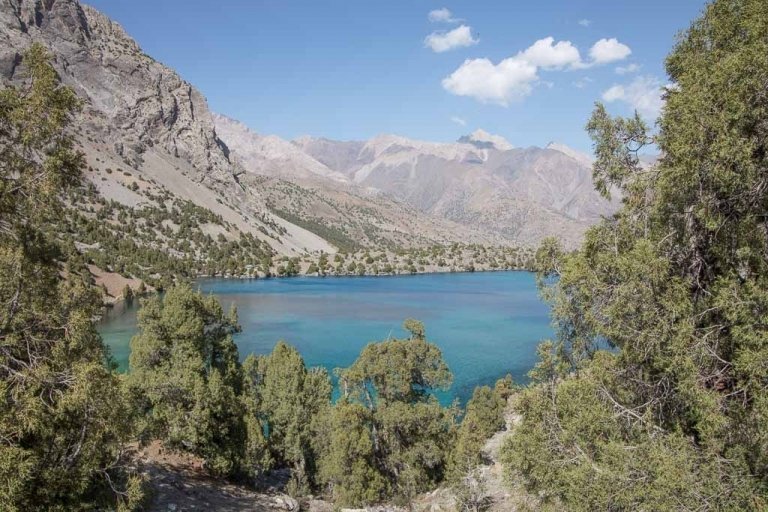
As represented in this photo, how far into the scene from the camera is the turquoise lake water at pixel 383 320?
61.1 m

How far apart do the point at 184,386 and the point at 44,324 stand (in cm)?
1252

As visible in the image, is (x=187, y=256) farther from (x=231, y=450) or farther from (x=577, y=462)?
(x=577, y=462)

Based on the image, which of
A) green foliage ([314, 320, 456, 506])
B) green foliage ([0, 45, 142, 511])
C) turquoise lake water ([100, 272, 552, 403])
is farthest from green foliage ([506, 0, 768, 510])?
turquoise lake water ([100, 272, 552, 403])

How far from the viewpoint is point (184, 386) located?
854 inches

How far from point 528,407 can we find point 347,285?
437 ft

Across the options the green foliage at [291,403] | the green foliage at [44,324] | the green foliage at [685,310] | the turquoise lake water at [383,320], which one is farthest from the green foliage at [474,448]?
the green foliage at [44,324]

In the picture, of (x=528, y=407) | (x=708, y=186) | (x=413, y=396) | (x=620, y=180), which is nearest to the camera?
(x=708, y=186)

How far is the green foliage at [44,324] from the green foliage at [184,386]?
420 inches

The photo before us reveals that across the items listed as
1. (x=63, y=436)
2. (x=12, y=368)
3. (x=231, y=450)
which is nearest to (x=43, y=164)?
(x=12, y=368)

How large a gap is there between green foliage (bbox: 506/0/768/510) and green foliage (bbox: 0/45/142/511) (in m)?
9.10

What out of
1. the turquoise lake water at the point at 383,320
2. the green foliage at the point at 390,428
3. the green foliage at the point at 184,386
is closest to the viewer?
the green foliage at the point at 184,386

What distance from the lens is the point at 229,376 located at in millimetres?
26797

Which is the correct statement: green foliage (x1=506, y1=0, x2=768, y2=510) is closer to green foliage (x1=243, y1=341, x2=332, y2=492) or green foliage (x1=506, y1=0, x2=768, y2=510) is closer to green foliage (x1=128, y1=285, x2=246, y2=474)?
green foliage (x1=128, y1=285, x2=246, y2=474)

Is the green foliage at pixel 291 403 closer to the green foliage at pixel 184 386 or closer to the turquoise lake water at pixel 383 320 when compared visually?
the green foliage at pixel 184 386
